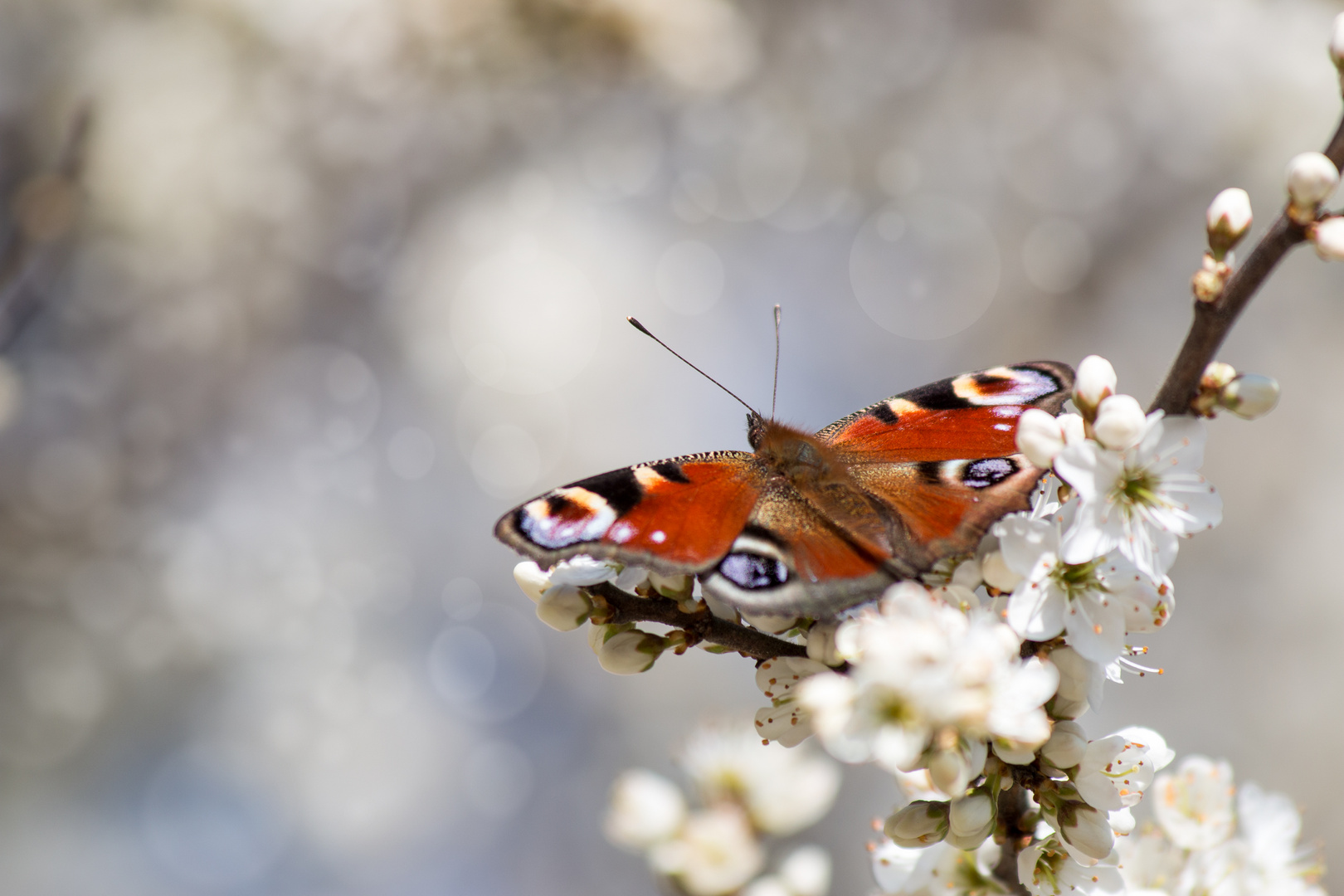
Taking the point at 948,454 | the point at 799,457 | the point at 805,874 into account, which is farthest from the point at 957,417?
the point at 805,874

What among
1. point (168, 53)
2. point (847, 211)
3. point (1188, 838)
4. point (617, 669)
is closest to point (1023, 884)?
point (1188, 838)

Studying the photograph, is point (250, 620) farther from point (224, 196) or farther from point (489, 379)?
point (224, 196)

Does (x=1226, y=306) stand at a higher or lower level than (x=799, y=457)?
higher

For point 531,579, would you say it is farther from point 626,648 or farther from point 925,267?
point 925,267

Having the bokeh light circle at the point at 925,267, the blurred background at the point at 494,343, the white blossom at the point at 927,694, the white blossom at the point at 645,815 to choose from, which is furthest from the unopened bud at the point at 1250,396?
the bokeh light circle at the point at 925,267

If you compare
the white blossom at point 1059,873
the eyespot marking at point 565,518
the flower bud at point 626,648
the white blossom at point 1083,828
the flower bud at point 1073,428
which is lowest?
the white blossom at point 1059,873

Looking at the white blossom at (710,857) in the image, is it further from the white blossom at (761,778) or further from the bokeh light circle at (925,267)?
the bokeh light circle at (925,267)

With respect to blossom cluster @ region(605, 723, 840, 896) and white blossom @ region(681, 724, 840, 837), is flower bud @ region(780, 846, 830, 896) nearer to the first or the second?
blossom cluster @ region(605, 723, 840, 896)
